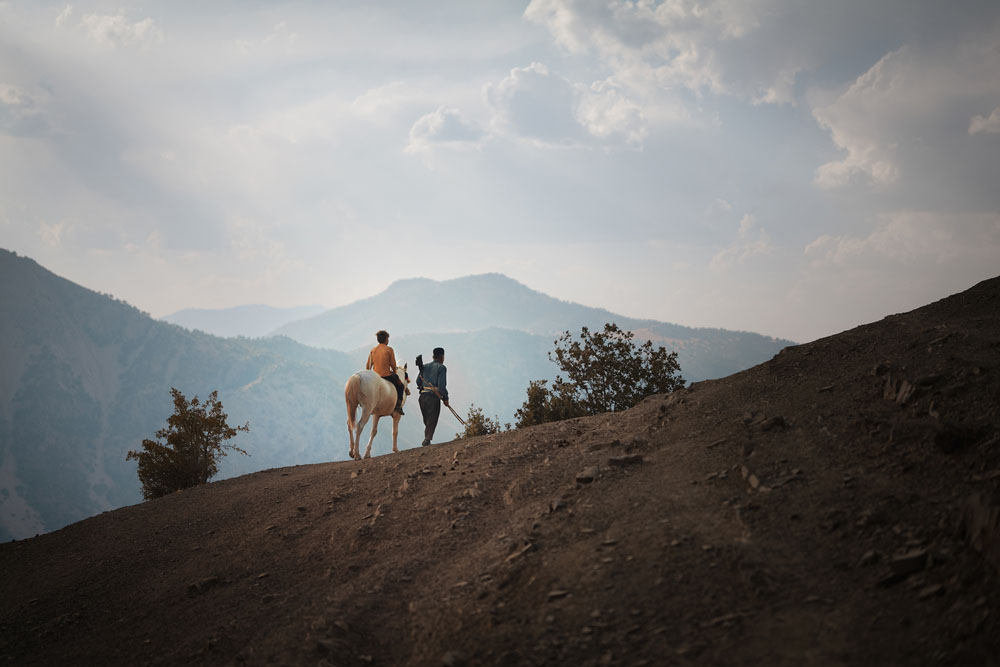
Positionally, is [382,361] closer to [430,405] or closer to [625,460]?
[430,405]

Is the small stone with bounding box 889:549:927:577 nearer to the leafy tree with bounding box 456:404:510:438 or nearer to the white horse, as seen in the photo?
the white horse

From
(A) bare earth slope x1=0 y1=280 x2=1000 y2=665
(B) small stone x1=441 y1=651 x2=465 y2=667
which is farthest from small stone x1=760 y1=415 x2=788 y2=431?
(B) small stone x1=441 y1=651 x2=465 y2=667

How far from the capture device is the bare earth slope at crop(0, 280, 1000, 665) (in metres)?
4.80

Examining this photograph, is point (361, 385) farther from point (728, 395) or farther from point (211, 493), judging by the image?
point (728, 395)

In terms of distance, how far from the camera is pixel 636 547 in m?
6.16

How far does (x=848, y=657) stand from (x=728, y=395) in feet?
20.8

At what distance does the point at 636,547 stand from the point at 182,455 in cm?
1780

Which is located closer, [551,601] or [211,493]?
[551,601]

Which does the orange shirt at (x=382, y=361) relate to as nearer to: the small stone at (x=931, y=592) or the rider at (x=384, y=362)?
the rider at (x=384, y=362)

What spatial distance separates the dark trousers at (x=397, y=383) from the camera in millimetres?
16344

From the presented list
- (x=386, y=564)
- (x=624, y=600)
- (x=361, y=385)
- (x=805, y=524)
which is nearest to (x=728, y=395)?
(x=805, y=524)

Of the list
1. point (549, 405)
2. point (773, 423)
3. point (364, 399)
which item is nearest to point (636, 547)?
point (773, 423)

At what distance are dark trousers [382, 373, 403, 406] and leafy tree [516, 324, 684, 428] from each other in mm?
4647

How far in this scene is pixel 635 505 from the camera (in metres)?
7.12
